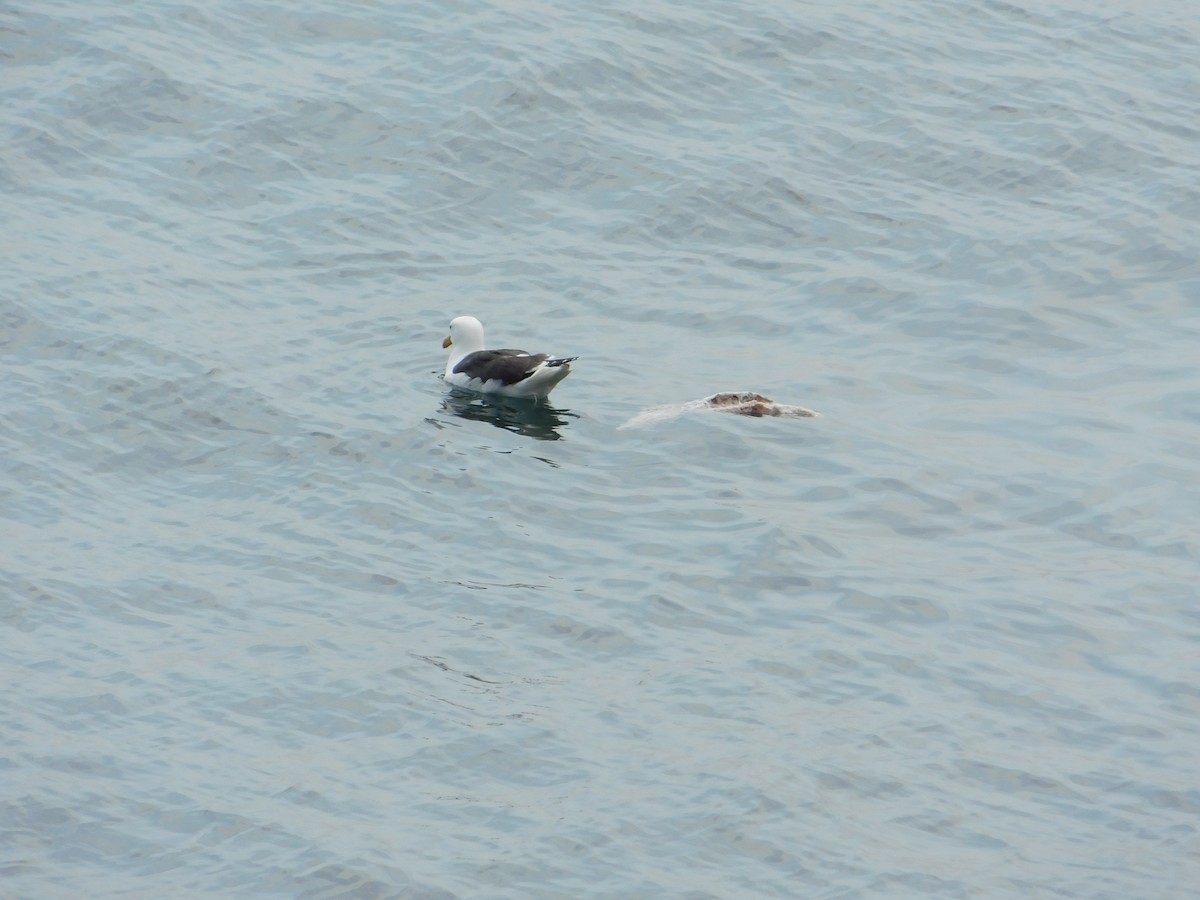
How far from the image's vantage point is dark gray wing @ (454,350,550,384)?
17.5 m

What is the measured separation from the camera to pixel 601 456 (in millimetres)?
15938

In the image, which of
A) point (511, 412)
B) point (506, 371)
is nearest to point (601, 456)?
point (511, 412)

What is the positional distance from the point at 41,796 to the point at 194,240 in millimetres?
10968

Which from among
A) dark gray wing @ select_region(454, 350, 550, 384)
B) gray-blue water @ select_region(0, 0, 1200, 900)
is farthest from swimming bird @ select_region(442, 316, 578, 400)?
gray-blue water @ select_region(0, 0, 1200, 900)

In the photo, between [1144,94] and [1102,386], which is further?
[1144,94]

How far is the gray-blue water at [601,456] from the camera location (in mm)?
10531

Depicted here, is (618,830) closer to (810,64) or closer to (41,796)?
(41,796)

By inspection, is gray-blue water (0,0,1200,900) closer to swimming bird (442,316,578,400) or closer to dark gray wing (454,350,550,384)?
swimming bird (442,316,578,400)

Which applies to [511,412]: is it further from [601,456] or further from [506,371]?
[601,456]

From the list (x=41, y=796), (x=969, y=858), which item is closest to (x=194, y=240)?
(x=41, y=796)

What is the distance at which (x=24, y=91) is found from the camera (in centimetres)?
2312

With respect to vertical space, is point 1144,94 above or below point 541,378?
above

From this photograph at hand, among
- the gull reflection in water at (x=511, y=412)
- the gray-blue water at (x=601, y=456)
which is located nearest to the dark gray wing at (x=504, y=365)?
the gull reflection in water at (x=511, y=412)

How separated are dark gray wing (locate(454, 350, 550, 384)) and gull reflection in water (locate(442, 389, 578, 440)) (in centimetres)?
25
